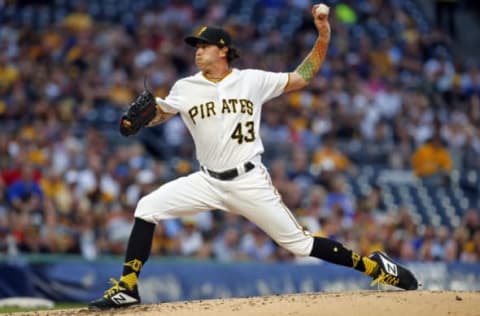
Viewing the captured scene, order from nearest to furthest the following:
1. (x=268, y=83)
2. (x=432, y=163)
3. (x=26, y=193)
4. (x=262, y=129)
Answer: (x=268, y=83) < (x=26, y=193) < (x=262, y=129) < (x=432, y=163)

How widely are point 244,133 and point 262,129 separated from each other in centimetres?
882

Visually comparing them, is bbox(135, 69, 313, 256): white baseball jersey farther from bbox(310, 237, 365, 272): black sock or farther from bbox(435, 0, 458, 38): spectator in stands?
bbox(435, 0, 458, 38): spectator in stands

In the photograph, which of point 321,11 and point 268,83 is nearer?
point 321,11

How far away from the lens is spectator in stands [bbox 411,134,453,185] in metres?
17.3

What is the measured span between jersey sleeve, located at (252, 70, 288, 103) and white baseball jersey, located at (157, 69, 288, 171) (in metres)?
0.05

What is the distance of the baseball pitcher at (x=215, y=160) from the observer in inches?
312

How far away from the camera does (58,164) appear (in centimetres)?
1467

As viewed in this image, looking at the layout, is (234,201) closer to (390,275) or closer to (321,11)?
(390,275)

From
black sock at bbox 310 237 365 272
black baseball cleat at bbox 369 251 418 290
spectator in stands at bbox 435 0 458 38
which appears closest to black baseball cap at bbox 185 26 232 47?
black sock at bbox 310 237 365 272

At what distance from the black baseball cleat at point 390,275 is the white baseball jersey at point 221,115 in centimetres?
122

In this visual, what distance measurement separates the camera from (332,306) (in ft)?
25.3

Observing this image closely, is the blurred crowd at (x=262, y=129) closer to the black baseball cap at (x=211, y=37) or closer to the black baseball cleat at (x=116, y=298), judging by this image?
the black baseball cleat at (x=116, y=298)

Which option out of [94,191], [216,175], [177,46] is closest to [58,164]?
[94,191]

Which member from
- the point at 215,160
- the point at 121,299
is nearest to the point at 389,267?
the point at 215,160
